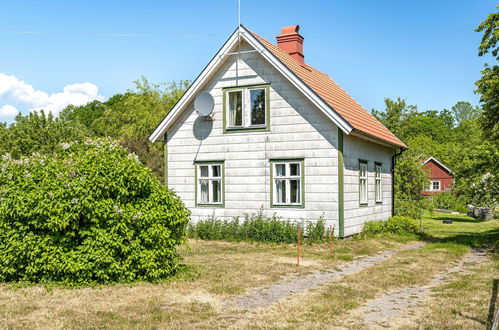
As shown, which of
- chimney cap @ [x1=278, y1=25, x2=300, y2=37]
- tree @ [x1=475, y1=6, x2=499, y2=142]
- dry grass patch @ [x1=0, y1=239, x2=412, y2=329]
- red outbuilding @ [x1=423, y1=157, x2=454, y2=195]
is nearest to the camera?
dry grass patch @ [x1=0, y1=239, x2=412, y2=329]

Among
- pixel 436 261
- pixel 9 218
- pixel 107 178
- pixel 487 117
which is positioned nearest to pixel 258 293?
pixel 107 178

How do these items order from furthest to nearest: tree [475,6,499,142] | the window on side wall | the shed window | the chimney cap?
the chimney cap < the window on side wall < the shed window < tree [475,6,499,142]

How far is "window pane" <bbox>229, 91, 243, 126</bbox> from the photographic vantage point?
19828 mm

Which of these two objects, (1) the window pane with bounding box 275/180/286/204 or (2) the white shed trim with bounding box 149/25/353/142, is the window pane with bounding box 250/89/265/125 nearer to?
(2) the white shed trim with bounding box 149/25/353/142

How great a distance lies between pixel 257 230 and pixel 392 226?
20.5ft

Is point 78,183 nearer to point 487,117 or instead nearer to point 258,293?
point 258,293

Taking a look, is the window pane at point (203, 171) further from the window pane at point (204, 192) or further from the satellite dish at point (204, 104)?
the satellite dish at point (204, 104)

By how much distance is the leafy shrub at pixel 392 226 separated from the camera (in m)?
20.3

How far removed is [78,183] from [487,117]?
14346mm

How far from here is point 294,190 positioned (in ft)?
61.4

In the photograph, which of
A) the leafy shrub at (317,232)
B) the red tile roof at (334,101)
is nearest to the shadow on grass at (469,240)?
the red tile roof at (334,101)

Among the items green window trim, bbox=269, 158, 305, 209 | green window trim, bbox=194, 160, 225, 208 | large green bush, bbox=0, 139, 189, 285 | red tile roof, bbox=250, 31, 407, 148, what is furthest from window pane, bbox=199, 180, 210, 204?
large green bush, bbox=0, 139, 189, 285

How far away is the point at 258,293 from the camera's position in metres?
9.95

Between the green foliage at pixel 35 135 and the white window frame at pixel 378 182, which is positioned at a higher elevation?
the green foliage at pixel 35 135
